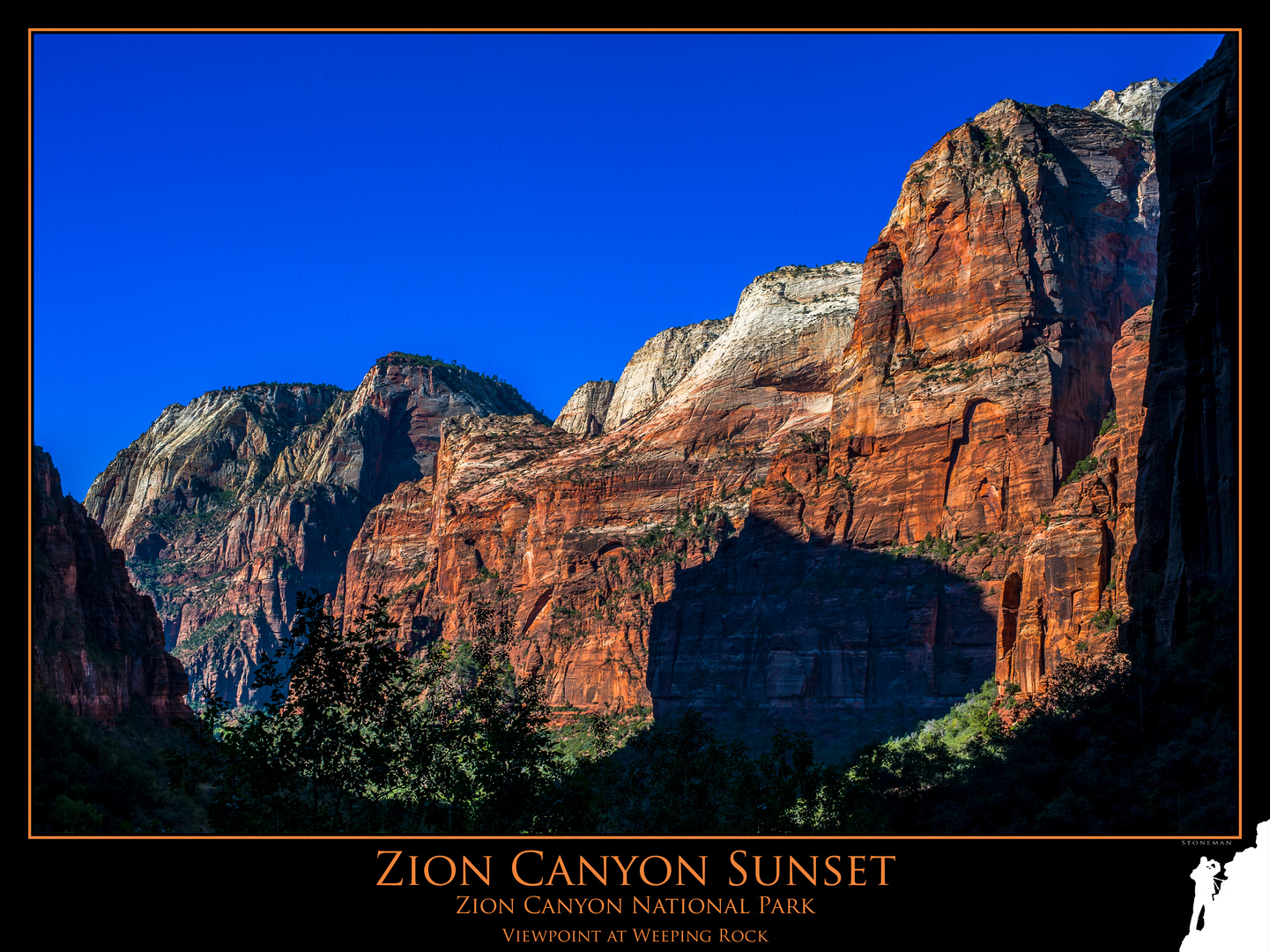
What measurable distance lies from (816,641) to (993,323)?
3262 centimetres

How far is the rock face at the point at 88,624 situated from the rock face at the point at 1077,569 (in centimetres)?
5363

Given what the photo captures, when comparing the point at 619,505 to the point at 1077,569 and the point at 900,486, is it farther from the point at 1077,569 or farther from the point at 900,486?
the point at 1077,569

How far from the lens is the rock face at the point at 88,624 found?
74.1 meters

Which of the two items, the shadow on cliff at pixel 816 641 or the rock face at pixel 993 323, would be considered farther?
the rock face at pixel 993 323

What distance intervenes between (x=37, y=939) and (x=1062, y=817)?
31740 millimetres

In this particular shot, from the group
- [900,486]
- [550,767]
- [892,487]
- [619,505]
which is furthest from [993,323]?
[550,767]

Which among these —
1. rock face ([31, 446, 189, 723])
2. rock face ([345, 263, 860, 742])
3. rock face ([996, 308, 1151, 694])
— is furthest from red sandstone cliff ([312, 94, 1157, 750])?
rock face ([31, 446, 189, 723])

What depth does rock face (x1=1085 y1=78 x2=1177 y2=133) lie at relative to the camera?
14984 cm

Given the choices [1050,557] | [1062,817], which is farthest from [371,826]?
[1050,557]

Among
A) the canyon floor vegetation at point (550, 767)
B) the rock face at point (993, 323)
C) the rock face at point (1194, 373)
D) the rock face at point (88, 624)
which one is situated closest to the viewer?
the canyon floor vegetation at point (550, 767)

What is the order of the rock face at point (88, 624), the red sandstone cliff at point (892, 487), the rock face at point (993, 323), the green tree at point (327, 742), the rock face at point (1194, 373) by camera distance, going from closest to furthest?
the green tree at point (327, 742)
the rock face at point (1194, 373)
the rock face at point (88, 624)
the red sandstone cliff at point (892, 487)
the rock face at point (993, 323)

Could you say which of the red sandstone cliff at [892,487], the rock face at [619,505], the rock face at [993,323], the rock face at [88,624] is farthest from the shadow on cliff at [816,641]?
the rock face at [88,624]

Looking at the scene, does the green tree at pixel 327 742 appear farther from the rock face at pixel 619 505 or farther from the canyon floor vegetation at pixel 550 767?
the rock face at pixel 619 505

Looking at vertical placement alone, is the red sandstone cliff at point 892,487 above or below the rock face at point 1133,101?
below
